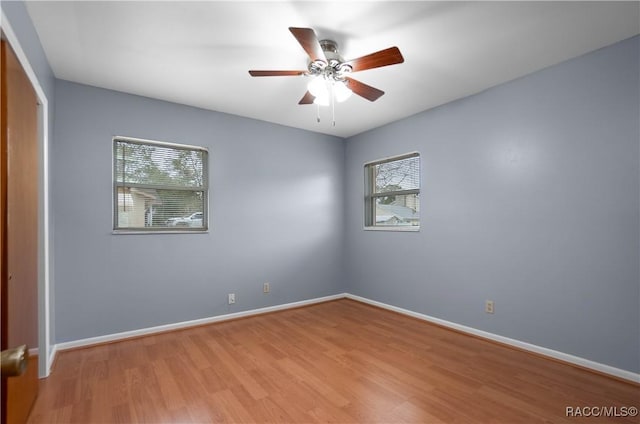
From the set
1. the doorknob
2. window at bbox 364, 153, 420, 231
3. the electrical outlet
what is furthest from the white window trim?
the doorknob

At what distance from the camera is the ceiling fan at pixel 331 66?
6.20ft

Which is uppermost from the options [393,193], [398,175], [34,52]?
[34,52]

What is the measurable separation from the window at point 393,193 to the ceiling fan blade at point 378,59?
1.92 meters

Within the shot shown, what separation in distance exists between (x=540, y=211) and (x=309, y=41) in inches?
92.4

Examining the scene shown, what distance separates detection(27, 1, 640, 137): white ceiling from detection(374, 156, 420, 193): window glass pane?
971mm

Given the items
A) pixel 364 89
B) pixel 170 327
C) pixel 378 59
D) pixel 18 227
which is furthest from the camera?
pixel 170 327

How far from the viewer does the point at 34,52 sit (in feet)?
6.78

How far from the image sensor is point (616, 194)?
2.29 m

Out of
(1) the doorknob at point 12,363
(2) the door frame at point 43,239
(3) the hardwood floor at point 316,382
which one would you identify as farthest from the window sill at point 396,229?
(1) the doorknob at point 12,363

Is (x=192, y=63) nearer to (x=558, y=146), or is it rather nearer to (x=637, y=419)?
(x=558, y=146)

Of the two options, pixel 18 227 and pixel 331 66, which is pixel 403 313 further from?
pixel 18 227

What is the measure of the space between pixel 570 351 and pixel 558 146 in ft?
5.45
